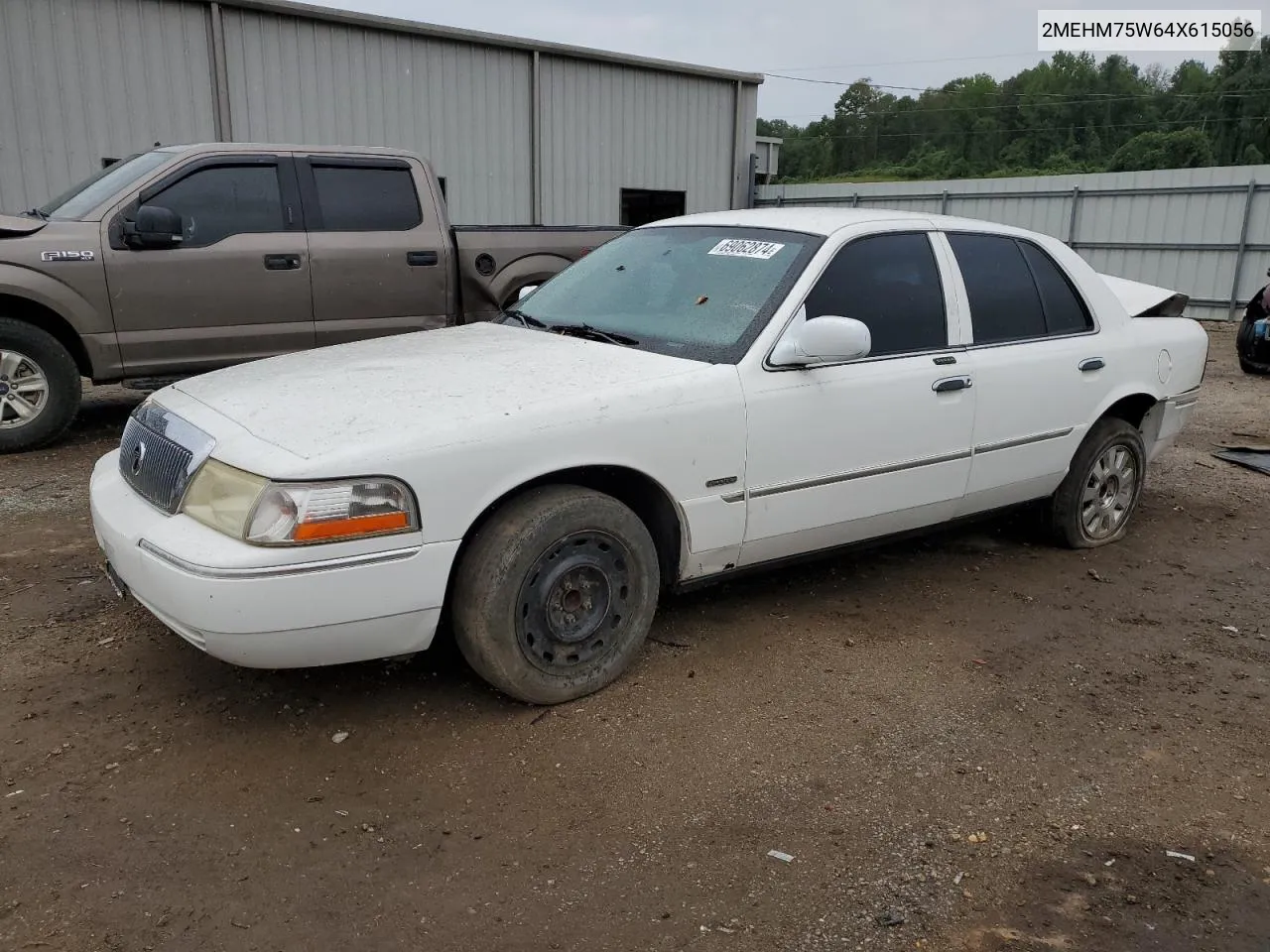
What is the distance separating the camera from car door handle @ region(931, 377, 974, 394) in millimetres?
4234

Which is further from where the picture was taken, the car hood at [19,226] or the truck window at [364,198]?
the truck window at [364,198]

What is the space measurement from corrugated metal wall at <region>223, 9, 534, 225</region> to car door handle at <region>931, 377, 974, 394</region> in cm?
1106

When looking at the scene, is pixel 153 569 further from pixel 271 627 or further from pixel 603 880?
pixel 603 880

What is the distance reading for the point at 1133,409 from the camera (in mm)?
5414

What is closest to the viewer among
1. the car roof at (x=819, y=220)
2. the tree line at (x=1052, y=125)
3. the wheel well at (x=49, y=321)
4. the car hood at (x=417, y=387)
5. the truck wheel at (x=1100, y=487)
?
the car hood at (x=417, y=387)

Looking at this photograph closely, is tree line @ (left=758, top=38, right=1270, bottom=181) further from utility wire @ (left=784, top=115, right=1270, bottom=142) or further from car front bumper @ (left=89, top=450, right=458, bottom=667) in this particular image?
car front bumper @ (left=89, top=450, right=458, bottom=667)

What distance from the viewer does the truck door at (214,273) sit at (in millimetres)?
6676

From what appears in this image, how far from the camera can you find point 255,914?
243 cm

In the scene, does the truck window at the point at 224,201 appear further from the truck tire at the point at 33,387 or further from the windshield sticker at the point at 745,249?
the windshield sticker at the point at 745,249

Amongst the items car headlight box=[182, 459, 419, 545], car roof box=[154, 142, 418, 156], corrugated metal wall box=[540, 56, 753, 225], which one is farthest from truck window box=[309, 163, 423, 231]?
corrugated metal wall box=[540, 56, 753, 225]

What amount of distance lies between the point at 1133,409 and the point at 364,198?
17.7 ft

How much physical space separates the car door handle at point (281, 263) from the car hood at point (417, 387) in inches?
132

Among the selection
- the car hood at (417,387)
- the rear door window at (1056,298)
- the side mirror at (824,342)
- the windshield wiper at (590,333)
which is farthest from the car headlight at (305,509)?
the rear door window at (1056,298)

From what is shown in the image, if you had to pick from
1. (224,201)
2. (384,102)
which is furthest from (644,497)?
(384,102)
